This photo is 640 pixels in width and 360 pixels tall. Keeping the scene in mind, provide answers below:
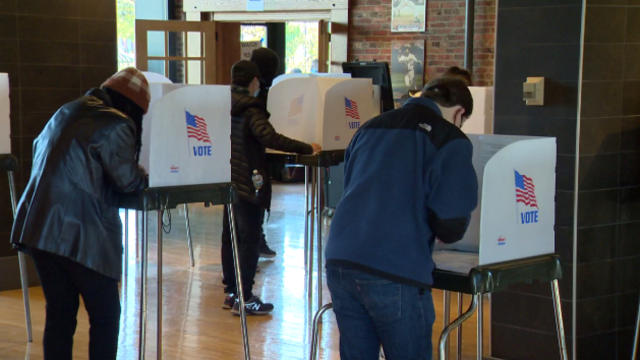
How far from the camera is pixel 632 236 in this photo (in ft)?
11.9

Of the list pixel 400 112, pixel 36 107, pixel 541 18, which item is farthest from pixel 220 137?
pixel 36 107

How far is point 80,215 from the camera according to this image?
2830 mm

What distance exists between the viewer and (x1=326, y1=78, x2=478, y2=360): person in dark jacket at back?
2.30 m

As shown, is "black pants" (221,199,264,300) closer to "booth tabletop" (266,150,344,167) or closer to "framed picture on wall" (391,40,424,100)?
"booth tabletop" (266,150,344,167)

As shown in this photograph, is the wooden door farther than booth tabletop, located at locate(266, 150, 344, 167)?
Yes

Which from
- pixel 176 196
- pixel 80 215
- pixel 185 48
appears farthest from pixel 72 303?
pixel 185 48

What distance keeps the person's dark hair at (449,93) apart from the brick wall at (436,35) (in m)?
6.34


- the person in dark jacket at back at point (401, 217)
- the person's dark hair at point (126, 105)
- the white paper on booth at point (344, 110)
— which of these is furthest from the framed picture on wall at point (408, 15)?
the person in dark jacket at back at point (401, 217)

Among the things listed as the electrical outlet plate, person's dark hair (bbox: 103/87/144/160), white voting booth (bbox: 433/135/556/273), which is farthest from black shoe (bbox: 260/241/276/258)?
white voting booth (bbox: 433/135/556/273)

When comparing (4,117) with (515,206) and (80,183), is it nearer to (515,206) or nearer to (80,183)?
(80,183)

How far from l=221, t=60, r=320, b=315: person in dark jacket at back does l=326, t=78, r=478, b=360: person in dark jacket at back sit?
73.5 inches

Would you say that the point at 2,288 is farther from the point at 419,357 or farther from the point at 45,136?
the point at 419,357

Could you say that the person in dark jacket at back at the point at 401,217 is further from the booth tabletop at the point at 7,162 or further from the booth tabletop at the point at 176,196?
the booth tabletop at the point at 7,162

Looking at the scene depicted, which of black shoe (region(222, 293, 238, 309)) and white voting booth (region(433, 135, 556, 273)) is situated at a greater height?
white voting booth (region(433, 135, 556, 273))
